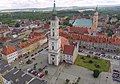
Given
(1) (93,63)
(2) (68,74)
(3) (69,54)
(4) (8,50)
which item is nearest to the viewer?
(2) (68,74)

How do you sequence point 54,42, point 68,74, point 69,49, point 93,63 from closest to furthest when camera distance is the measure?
1. point 68,74
2. point 54,42
3. point 69,49
4. point 93,63

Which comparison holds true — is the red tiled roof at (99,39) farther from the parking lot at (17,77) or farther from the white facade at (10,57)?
the parking lot at (17,77)

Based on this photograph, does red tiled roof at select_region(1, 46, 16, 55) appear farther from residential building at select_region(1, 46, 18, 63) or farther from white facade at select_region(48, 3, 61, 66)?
white facade at select_region(48, 3, 61, 66)

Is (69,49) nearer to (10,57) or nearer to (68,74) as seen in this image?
(68,74)

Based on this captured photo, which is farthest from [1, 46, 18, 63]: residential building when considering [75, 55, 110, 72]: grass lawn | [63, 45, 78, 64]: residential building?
[75, 55, 110, 72]: grass lawn

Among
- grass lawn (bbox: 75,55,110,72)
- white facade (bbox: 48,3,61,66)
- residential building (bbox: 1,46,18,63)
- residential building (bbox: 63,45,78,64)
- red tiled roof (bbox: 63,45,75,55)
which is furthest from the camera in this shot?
residential building (bbox: 1,46,18,63)

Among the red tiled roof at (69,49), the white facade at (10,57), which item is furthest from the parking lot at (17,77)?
the red tiled roof at (69,49)

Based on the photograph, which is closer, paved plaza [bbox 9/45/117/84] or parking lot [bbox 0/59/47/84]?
parking lot [bbox 0/59/47/84]

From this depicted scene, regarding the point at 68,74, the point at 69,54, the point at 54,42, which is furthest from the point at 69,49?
the point at 68,74
